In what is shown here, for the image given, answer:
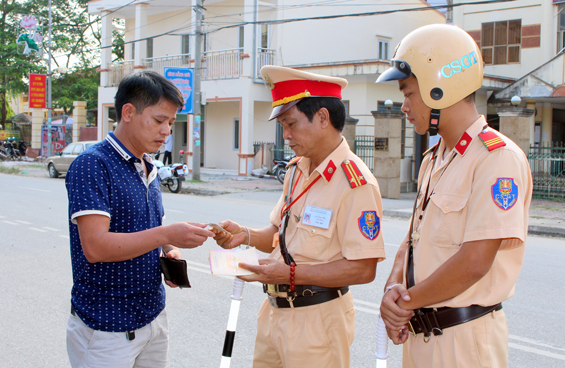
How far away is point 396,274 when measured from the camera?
7.48 ft

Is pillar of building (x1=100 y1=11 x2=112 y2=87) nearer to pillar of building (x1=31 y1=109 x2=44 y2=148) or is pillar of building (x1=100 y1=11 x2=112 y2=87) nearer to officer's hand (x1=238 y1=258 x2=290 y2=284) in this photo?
pillar of building (x1=31 y1=109 x2=44 y2=148)

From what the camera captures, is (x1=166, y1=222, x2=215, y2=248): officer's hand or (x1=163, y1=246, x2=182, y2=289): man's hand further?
(x1=163, y1=246, x2=182, y2=289): man's hand

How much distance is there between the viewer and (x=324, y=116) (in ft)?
8.17

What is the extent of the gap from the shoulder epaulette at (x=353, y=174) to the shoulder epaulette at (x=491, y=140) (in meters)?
0.55

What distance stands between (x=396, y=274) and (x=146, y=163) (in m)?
1.25

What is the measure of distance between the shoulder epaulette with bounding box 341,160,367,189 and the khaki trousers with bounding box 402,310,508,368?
0.70 m

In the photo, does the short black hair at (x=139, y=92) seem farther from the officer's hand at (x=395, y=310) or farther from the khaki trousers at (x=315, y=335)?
the officer's hand at (x=395, y=310)

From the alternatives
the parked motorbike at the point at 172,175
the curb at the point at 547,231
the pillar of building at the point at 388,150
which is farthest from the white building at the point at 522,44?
the parked motorbike at the point at 172,175

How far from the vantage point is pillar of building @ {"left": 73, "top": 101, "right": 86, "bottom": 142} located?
30.1m

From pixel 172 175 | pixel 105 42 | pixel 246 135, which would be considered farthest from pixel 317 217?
pixel 105 42

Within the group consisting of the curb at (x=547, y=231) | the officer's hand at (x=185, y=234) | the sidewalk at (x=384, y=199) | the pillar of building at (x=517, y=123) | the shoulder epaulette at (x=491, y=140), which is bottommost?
the curb at (x=547, y=231)

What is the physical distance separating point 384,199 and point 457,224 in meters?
12.8

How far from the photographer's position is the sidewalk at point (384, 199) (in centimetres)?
1057

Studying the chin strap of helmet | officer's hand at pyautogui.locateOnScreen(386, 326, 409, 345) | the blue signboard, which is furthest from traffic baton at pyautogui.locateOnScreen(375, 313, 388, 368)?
the blue signboard
